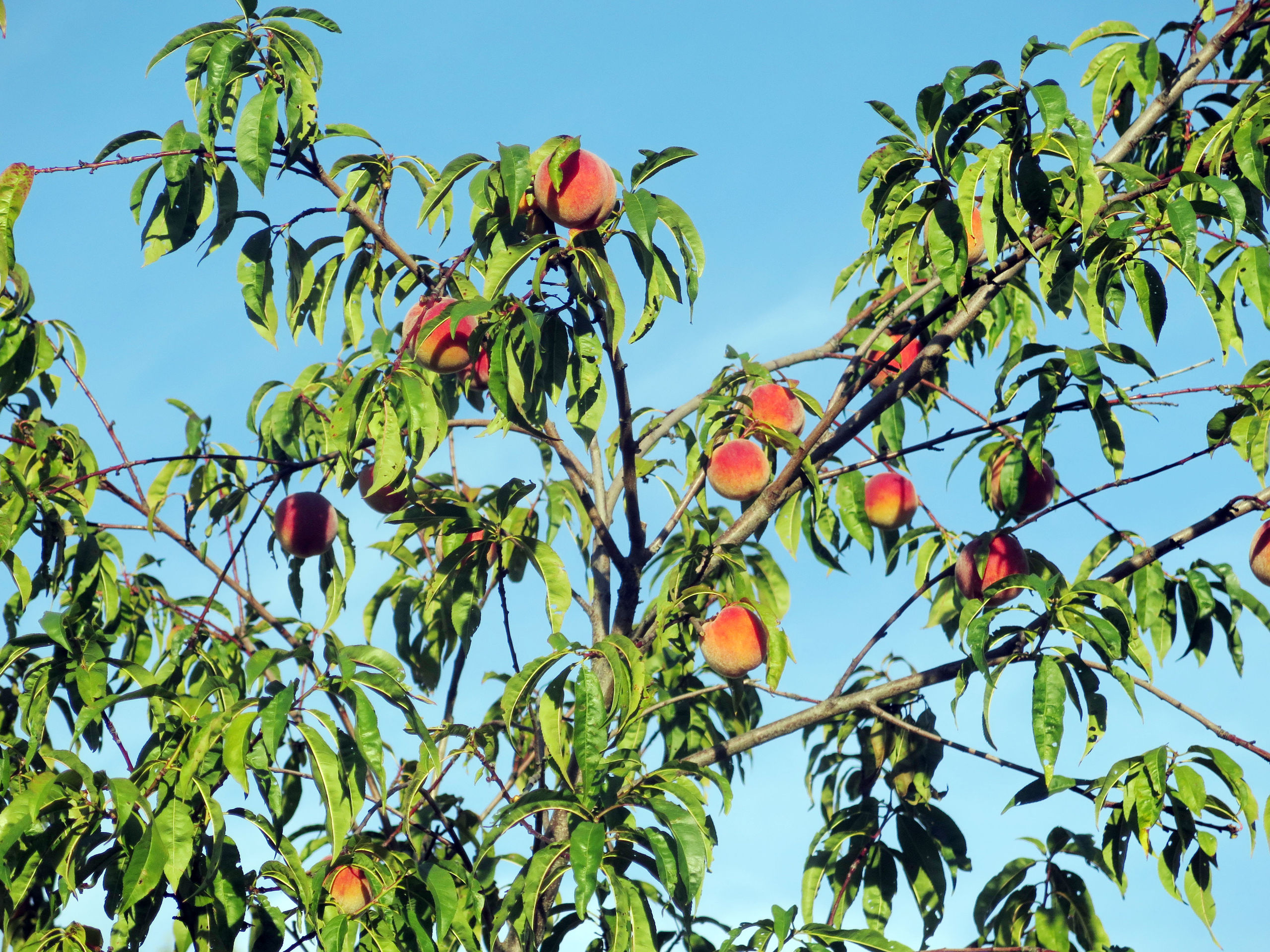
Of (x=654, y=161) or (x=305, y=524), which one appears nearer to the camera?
(x=654, y=161)

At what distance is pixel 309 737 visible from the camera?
7.56 feet

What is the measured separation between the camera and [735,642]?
3.10m

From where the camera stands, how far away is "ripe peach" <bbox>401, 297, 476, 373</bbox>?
9.55ft

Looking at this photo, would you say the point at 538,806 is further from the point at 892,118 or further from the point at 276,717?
the point at 892,118

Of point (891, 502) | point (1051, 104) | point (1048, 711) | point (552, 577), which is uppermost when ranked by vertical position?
point (891, 502)

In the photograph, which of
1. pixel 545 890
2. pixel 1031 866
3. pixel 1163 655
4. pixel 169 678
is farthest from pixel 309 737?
pixel 1163 655

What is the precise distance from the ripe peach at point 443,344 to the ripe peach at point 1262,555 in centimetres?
222

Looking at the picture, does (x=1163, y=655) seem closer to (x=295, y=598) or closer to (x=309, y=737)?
(x=309, y=737)

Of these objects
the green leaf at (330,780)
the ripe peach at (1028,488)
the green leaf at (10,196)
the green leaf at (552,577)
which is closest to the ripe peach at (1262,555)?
the ripe peach at (1028,488)

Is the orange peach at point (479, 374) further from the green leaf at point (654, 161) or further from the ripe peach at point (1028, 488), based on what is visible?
the ripe peach at point (1028, 488)

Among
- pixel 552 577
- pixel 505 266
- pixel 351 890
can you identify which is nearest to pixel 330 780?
pixel 351 890

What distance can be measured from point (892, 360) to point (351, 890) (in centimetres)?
225

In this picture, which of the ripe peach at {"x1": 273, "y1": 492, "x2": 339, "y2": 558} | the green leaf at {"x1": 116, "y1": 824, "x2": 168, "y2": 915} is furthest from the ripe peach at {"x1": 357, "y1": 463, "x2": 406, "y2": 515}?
the green leaf at {"x1": 116, "y1": 824, "x2": 168, "y2": 915}

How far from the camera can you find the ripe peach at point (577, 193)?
102 inches
